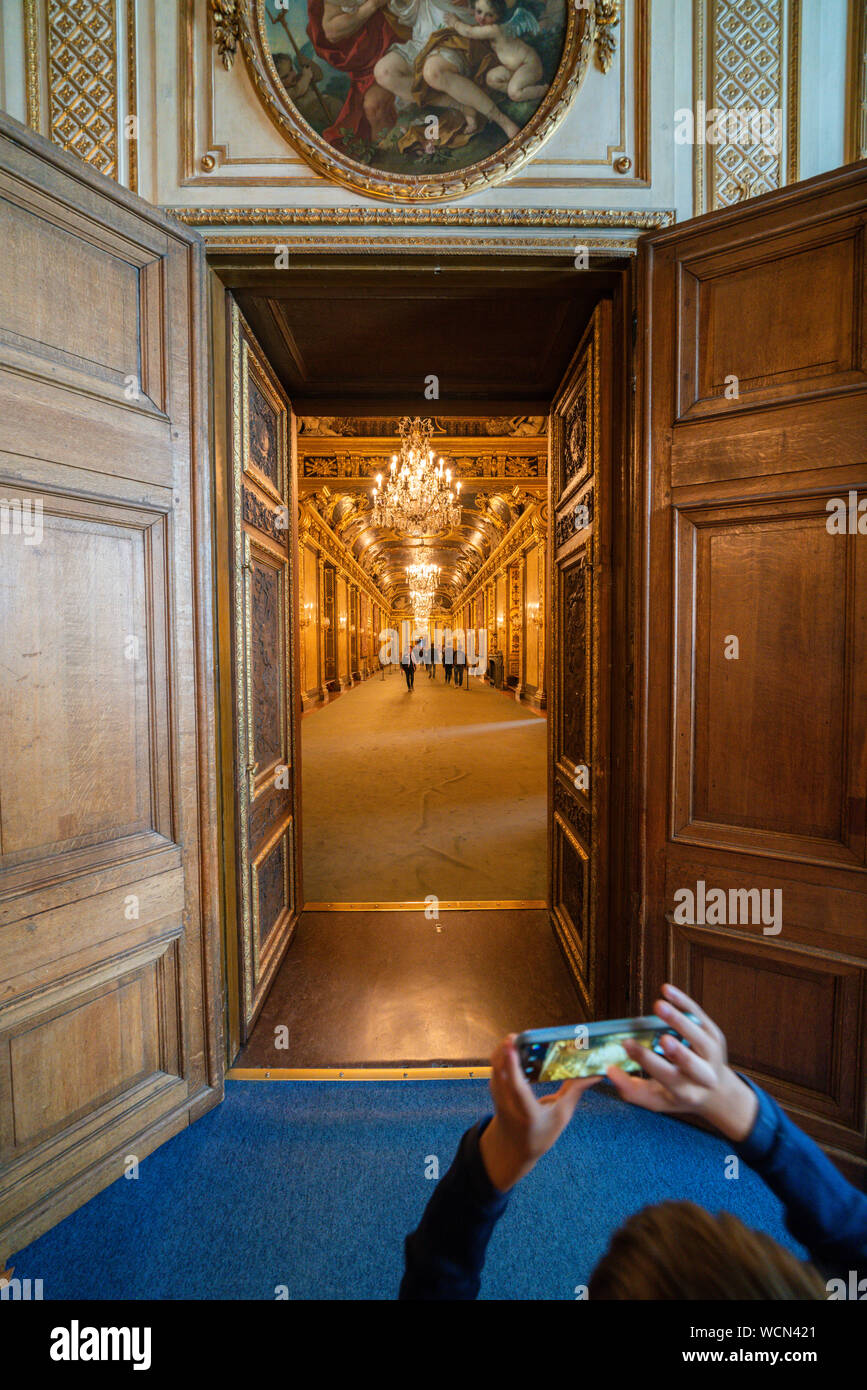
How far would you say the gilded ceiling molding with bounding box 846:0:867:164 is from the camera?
2154 millimetres

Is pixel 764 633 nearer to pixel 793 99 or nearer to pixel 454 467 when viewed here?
pixel 793 99

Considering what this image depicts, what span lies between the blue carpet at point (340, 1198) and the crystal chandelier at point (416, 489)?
8.71 metres

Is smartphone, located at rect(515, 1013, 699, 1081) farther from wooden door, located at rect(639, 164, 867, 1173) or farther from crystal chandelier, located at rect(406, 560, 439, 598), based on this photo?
crystal chandelier, located at rect(406, 560, 439, 598)

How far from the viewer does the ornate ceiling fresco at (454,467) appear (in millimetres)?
8727

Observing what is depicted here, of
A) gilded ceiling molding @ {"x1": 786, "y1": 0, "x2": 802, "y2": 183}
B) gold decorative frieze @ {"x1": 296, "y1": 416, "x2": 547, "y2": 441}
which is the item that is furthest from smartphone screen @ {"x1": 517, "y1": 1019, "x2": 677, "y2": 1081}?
gold decorative frieze @ {"x1": 296, "y1": 416, "x2": 547, "y2": 441}

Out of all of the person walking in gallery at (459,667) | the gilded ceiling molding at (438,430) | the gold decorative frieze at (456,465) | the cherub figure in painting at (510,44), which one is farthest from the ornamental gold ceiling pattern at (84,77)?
the person walking in gallery at (459,667)

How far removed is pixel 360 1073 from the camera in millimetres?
2494

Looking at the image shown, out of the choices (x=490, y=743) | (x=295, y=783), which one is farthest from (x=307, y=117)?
(x=490, y=743)

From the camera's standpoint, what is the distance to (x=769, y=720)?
208 cm

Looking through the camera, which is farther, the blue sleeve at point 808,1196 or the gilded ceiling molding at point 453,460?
the gilded ceiling molding at point 453,460

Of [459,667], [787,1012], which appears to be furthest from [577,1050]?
[459,667]

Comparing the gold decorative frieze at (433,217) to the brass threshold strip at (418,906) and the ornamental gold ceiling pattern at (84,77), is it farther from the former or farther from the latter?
the brass threshold strip at (418,906)

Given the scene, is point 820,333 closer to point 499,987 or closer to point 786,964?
point 786,964

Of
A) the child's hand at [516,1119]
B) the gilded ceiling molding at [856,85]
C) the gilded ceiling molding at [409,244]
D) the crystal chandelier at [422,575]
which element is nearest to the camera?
the child's hand at [516,1119]
